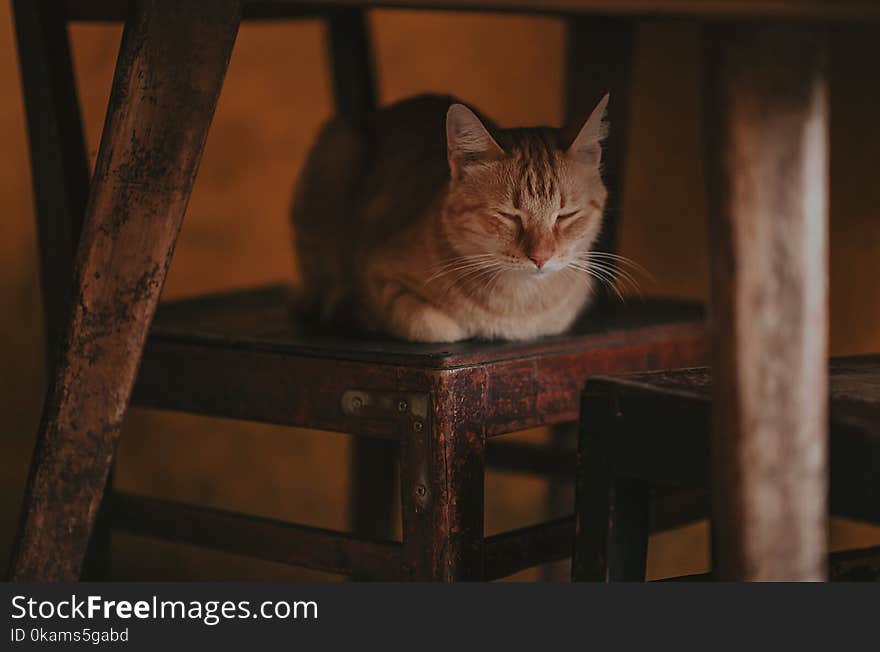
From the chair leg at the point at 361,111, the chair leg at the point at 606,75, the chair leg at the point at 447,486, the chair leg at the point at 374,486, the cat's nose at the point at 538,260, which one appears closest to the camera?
the chair leg at the point at 447,486

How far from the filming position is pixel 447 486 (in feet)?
4.10

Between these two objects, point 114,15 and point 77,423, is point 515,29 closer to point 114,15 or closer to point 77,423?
point 114,15

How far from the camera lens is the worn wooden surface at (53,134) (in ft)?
4.59

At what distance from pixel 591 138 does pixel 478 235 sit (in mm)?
183

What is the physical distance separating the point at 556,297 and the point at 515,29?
103 centimetres

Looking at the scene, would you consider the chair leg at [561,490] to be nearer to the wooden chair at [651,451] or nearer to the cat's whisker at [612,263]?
the cat's whisker at [612,263]

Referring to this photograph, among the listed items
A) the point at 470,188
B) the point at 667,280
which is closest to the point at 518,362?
the point at 470,188

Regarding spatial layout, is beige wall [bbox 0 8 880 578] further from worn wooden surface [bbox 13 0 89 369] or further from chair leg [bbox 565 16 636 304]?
worn wooden surface [bbox 13 0 89 369]

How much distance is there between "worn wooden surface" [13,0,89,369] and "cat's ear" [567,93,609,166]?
1.90 feet

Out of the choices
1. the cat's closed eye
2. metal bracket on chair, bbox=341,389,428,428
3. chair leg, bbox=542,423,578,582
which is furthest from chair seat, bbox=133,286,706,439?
chair leg, bbox=542,423,578,582

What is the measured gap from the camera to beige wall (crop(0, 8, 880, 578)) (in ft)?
6.84

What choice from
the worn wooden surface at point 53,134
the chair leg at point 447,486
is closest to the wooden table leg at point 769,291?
the chair leg at point 447,486

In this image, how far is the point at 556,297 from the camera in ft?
4.84

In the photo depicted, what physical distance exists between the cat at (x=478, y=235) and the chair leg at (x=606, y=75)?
24cm
